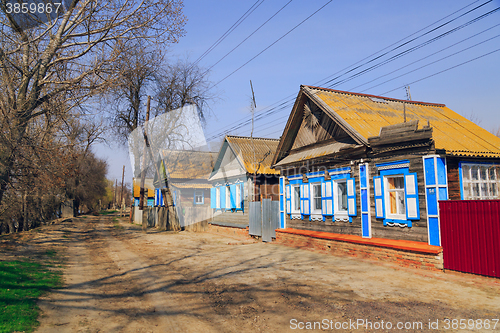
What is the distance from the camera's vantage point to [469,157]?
1076 cm

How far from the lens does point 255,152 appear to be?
23.1m

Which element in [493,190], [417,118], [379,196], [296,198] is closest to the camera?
[493,190]

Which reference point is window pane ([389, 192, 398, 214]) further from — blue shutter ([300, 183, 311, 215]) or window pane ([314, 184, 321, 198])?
blue shutter ([300, 183, 311, 215])

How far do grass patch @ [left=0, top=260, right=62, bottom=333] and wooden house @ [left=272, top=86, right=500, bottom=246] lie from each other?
1026 centimetres

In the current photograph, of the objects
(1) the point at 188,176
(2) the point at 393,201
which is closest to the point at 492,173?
(2) the point at 393,201

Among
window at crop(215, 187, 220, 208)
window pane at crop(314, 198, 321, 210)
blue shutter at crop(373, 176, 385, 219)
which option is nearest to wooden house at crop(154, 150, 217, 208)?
window at crop(215, 187, 220, 208)

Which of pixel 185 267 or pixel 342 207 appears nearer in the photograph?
pixel 185 267

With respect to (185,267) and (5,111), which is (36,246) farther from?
(185,267)

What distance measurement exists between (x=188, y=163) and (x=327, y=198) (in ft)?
85.2

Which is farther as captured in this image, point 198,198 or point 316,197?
point 198,198

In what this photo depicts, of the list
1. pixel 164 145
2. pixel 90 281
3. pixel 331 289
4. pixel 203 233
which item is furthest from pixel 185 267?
pixel 164 145

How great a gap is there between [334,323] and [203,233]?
19.2m

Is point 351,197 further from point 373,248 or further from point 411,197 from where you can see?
point 411,197

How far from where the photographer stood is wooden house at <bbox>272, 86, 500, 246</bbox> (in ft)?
33.7
